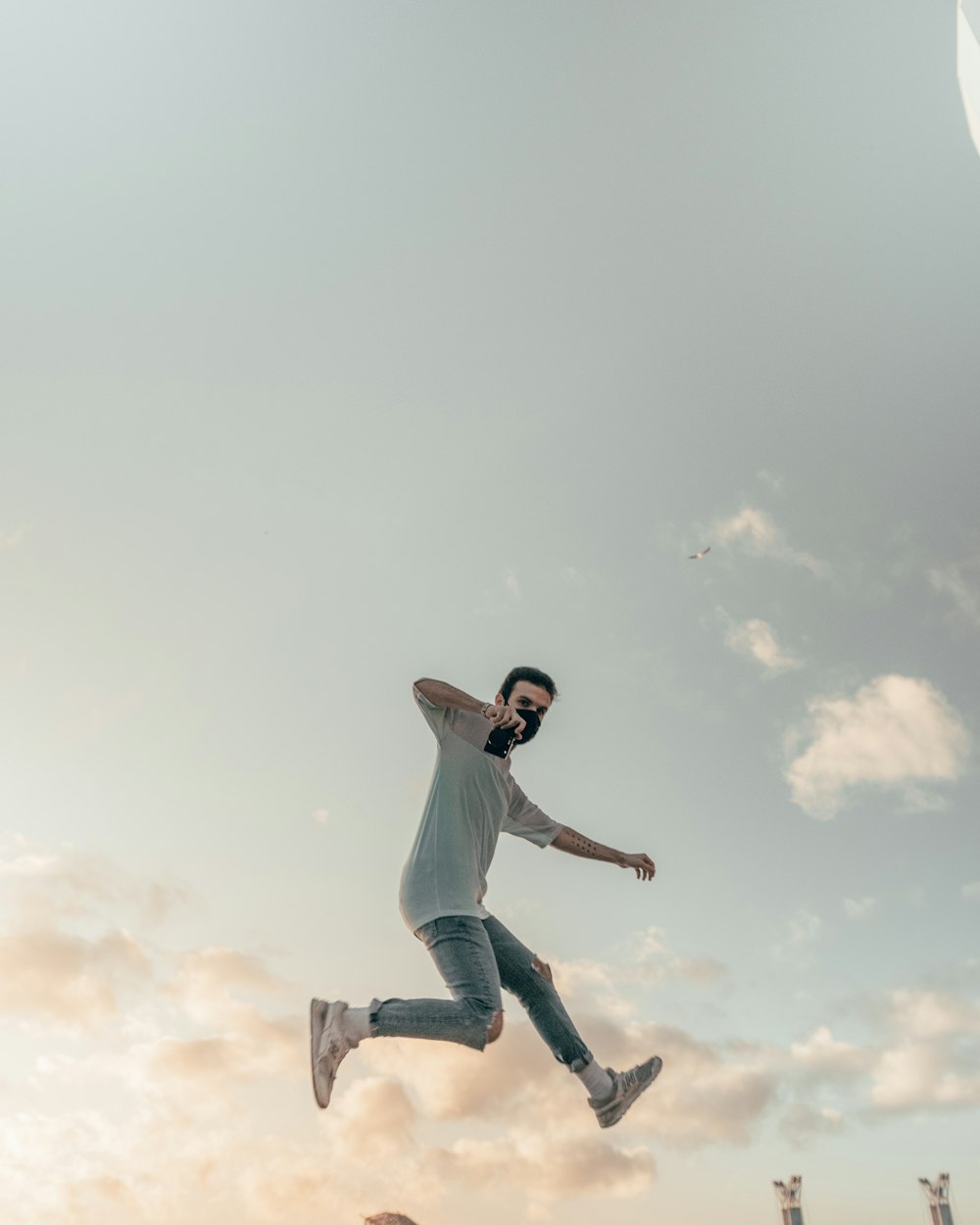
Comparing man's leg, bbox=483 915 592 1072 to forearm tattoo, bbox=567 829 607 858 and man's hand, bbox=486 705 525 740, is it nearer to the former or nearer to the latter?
forearm tattoo, bbox=567 829 607 858

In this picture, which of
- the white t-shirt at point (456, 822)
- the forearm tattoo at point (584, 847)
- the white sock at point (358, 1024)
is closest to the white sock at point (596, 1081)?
the white t-shirt at point (456, 822)

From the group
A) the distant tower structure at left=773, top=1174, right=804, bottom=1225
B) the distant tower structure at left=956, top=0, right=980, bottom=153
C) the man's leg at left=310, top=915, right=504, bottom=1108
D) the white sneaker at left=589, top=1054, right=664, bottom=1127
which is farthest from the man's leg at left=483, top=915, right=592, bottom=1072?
the distant tower structure at left=773, top=1174, right=804, bottom=1225

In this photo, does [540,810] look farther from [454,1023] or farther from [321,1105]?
[321,1105]

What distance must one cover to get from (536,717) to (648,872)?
1615 mm

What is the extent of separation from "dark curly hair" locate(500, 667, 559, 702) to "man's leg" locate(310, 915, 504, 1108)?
5.08 feet

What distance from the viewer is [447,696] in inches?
221

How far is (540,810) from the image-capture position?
6527 mm

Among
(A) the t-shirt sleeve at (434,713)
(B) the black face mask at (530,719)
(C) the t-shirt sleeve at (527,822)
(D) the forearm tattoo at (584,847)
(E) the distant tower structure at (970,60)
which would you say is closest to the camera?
(A) the t-shirt sleeve at (434,713)

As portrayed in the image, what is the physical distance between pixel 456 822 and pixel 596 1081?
1.97m

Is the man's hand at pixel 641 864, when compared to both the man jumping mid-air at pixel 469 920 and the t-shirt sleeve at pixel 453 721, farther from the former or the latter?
the t-shirt sleeve at pixel 453 721

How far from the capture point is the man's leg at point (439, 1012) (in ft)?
16.8

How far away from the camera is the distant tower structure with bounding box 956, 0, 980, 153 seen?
51.8 feet

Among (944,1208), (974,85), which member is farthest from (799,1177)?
(974,85)

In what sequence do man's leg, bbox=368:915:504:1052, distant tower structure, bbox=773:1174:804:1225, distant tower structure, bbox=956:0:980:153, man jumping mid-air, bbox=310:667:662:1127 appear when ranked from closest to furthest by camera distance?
man's leg, bbox=368:915:504:1052
man jumping mid-air, bbox=310:667:662:1127
distant tower structure, bbox=956:0:980:153
distant tower structure, bbox=773:1174:804:1225
